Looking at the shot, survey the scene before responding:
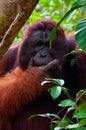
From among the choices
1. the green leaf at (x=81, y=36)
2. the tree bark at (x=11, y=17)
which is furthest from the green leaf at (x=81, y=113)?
the tree bark at (x=11, y=17)

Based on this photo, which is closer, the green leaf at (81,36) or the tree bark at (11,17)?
the green leaf at (81,36)

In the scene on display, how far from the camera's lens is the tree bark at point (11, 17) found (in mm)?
1887

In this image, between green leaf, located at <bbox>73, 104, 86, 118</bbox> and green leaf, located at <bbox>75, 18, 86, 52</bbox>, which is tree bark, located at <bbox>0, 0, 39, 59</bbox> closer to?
green leaf, located at <bbox>75, 18, 86, 52</bbox>

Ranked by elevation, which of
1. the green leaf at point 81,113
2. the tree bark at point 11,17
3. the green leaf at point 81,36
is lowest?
the green leaf at point 81,113

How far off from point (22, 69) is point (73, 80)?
45 cm

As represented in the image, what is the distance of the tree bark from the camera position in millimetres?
1887

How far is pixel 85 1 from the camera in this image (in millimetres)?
1791

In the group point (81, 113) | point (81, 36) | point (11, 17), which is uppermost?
point (11, 17)

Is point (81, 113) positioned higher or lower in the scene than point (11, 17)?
lower

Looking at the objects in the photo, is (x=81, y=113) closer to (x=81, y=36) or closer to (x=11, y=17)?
(x=81, y=36)

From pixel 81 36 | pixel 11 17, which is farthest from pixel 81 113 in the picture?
pixel 11 17

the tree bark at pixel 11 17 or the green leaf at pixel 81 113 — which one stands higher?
the tree bark at pixel 11 17

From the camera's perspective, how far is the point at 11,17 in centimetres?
191

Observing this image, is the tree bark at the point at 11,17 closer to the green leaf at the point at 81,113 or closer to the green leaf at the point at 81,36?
the green leaf at the point at 81,36
